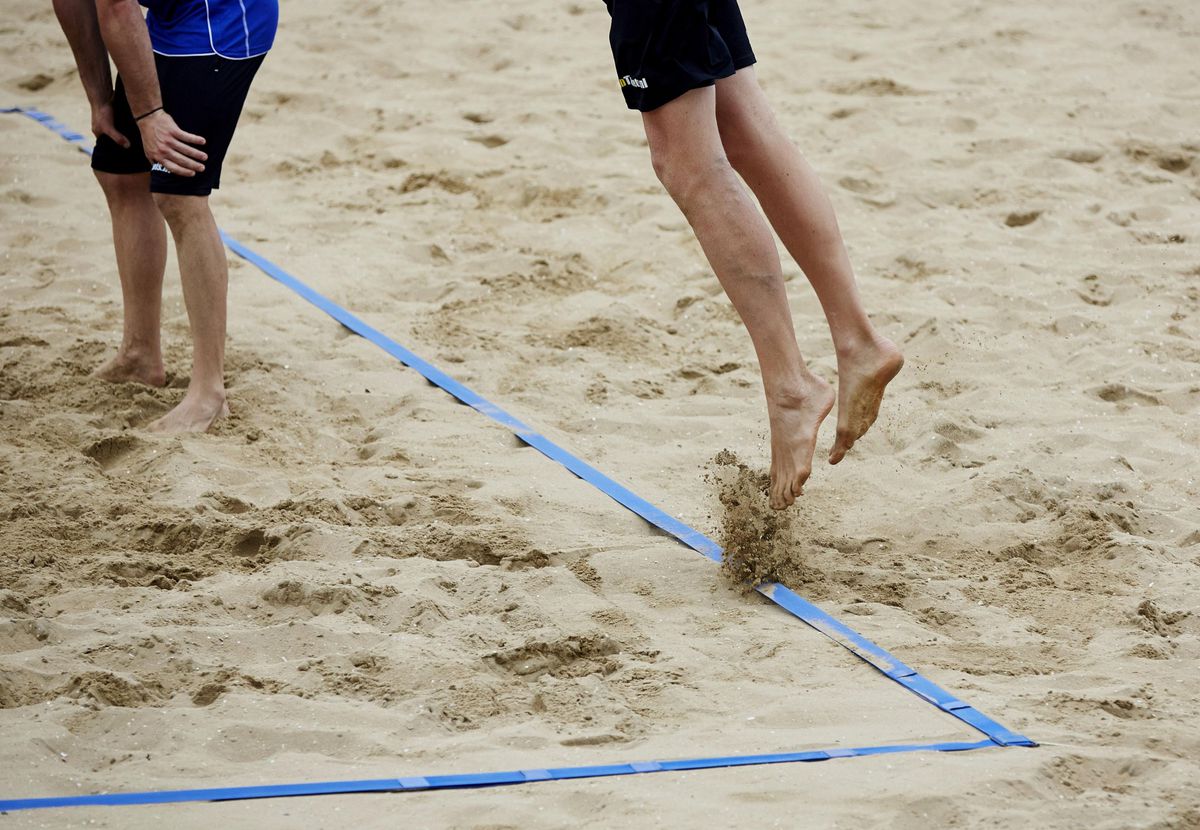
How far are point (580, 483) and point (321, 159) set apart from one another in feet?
9.60

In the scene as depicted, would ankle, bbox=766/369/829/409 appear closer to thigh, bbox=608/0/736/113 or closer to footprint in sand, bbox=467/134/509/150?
thigh, bbox=608/0/736/113

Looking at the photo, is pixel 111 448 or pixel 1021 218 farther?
pixel 1021 218

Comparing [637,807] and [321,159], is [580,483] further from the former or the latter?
[321,159]

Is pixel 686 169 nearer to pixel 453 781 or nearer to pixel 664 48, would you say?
pixel 664 48

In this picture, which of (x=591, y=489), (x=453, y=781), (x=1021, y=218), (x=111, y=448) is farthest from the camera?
(x=1021, y=218)

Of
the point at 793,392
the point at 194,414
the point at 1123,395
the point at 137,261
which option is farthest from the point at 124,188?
the point at 1123,395

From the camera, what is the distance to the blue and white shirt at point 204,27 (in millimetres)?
3277

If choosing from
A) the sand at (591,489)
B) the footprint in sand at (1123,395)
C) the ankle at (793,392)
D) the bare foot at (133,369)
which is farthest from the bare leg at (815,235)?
the bare foot at (133,369)

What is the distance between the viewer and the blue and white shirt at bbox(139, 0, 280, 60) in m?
3.28

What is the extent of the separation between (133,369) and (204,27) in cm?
96

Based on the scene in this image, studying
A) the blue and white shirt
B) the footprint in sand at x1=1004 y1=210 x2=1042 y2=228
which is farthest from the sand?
the blue and white shirt

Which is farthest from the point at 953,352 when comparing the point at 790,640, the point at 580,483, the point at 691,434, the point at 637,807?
the point at 637,807

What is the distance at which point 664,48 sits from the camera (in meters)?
2.52

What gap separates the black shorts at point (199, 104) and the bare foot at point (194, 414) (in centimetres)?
53
